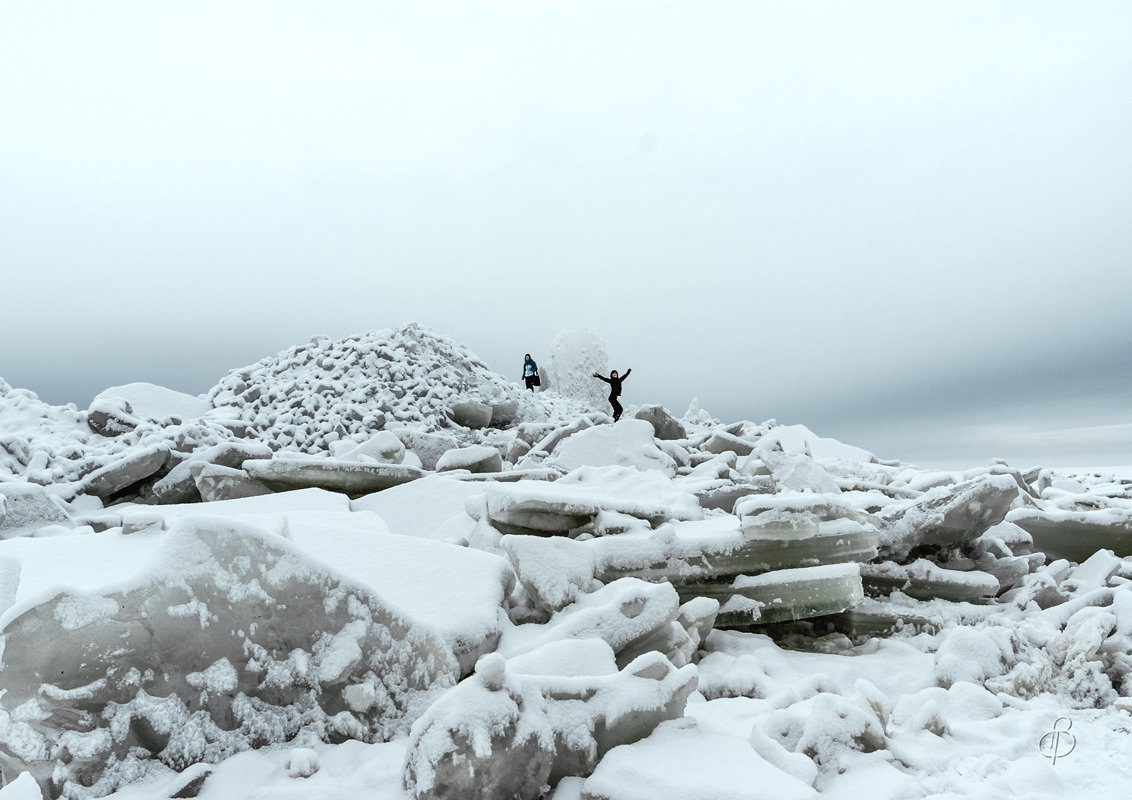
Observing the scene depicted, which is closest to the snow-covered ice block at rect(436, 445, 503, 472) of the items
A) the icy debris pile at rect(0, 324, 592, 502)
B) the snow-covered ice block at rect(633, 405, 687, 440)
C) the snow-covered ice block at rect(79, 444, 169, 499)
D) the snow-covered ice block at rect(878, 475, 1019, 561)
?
the icy debris pile at rect(0, 324, 592, 502)

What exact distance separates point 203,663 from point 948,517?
3.73 m

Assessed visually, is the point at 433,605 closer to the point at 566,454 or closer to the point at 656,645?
the point at 656,645

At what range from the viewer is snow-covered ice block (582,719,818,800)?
175 cm

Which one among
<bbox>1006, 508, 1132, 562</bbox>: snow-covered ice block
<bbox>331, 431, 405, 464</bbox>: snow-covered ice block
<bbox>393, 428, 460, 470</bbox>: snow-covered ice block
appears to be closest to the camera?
<bbox>1006, 508, 1132, 562</bbox>: snow-covered ice block

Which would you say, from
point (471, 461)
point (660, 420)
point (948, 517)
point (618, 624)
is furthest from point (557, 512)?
point (660, 420)

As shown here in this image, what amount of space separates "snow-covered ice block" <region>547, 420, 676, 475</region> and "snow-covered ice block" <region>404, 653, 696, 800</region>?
4367 mm

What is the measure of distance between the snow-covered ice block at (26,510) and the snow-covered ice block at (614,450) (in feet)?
12.0

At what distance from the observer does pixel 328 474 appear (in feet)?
16.1

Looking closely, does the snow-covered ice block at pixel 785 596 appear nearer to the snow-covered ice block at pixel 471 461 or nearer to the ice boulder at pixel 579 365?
the snow-covered ice block at pixel 471 461

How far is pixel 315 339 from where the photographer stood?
13461mm

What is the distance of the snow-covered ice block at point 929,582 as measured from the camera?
3.92 meters

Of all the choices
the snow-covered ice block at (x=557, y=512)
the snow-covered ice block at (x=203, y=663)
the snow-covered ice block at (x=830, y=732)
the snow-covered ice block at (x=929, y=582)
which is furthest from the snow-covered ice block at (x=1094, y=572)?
the snow-covered ice block at (x=203, y=663)

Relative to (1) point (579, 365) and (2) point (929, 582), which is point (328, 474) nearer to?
(2) point (929, 582)

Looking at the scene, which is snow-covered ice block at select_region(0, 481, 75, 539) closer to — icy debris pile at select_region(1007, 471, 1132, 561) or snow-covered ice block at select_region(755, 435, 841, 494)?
snow-covered ice block at select_region(755, 435, 841, 494)
